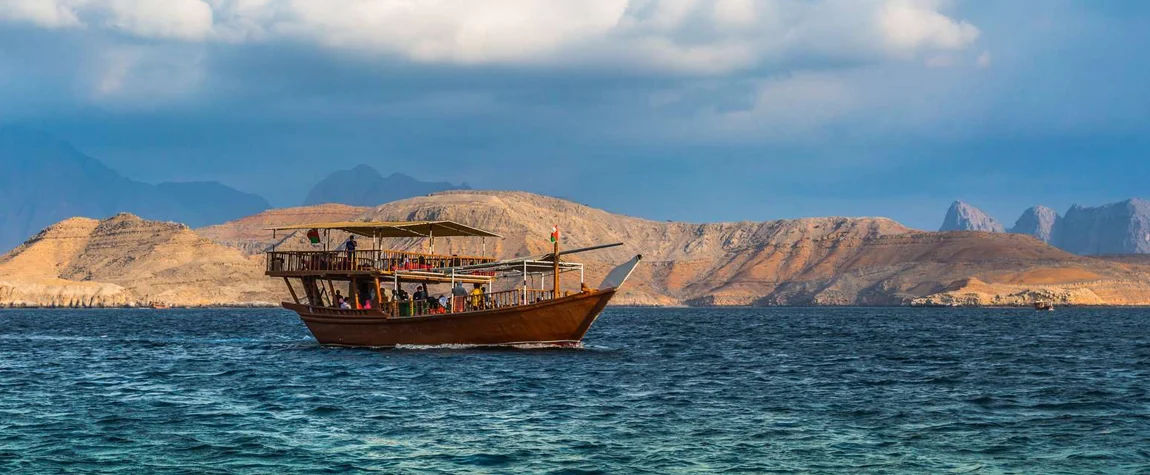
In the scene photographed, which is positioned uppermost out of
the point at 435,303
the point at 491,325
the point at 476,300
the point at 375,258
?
the point at 375,258

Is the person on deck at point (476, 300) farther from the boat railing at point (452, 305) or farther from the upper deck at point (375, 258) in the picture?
the upper deck at point (375, 258)

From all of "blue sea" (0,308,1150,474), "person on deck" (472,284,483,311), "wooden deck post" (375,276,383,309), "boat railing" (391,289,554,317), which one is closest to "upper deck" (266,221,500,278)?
"wooden deck post" (375,276,383,309)

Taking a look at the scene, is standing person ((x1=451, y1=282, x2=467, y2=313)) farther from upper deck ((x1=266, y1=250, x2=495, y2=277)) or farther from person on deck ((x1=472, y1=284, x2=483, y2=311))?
upper deck ((x1=266, y1=250, x2=495, y2=277))

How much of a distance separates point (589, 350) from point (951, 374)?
54.7ft

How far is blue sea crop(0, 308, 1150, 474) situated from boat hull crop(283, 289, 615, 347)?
0.98 meters

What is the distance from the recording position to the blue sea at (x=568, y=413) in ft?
71.6

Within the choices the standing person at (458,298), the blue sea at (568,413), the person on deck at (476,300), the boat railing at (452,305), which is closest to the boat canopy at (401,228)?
the standing person at (458,298)

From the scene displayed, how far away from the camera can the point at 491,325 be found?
4844 centimetres

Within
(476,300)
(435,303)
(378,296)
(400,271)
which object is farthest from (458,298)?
(378,296)

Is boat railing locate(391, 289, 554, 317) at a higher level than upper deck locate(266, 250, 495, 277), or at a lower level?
lower

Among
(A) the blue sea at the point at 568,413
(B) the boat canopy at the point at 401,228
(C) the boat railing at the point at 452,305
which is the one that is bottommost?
(A) the blue sea at the point at 568,413

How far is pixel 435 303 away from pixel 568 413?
23.6 meters

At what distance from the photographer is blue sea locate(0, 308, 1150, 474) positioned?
21828 mm

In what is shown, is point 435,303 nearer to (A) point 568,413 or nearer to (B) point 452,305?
(B) point 452,305
